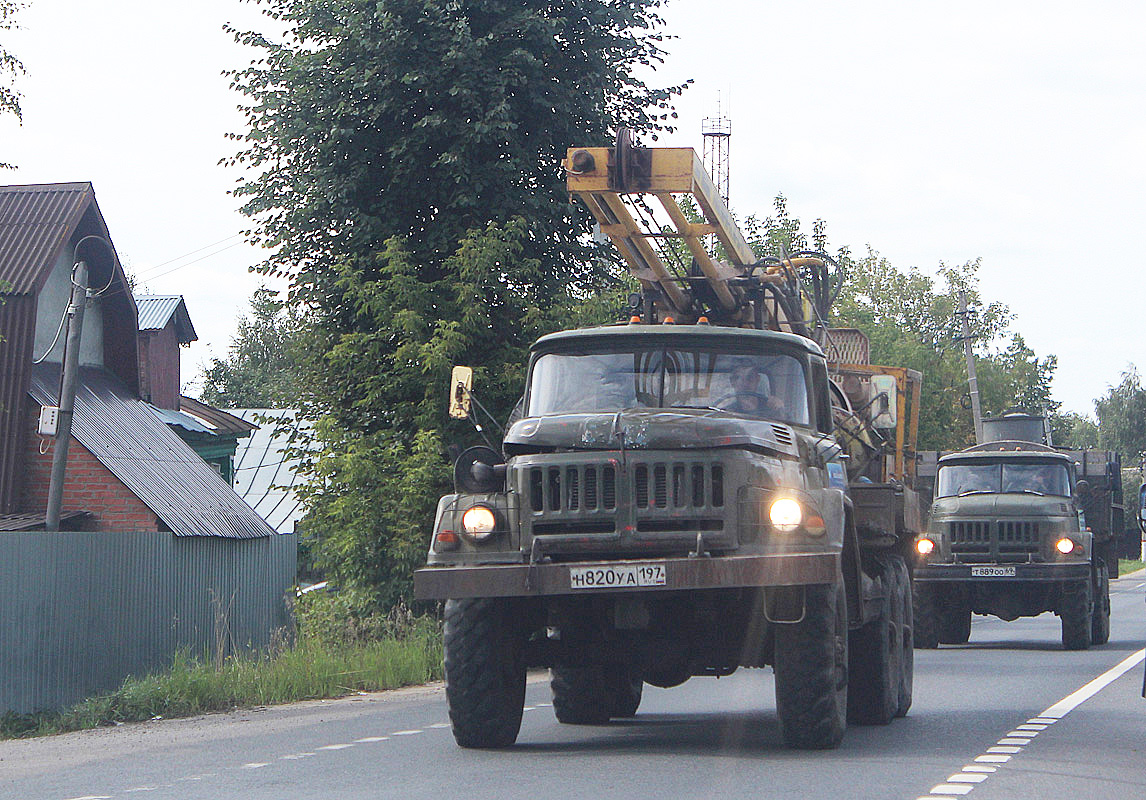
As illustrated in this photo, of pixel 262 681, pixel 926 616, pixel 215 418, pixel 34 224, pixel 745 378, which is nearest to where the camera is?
pixel 745 378

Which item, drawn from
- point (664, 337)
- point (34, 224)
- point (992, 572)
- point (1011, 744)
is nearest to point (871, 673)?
point (1011, 744)

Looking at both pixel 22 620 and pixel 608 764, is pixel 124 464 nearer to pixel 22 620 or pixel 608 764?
pixel 22 620

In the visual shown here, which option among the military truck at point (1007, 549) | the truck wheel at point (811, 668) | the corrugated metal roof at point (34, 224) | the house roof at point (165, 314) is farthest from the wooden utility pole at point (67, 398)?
the house roof at point (165, 314)

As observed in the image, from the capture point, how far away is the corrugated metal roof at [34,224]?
2745cm

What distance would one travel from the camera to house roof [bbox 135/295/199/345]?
42.5 metres

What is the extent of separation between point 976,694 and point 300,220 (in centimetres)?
1123

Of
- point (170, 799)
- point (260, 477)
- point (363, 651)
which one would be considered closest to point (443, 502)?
point (170, 799)

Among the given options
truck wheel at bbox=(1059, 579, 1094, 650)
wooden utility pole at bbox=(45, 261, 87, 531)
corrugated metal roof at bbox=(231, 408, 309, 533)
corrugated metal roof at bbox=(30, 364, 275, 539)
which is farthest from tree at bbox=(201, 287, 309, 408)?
truck wheel at bbox=(1059, 579, 1094, 650)

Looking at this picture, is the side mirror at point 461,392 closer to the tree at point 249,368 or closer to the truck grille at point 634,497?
the truck grille at point 634,497

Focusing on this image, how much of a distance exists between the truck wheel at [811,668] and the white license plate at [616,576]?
2.80ft

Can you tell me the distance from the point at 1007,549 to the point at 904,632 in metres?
9.14

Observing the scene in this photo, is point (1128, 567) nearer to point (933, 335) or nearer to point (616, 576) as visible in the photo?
point (933, 335)

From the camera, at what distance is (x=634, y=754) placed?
32.3ft

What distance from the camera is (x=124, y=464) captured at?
27.5 meters
